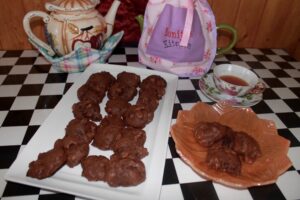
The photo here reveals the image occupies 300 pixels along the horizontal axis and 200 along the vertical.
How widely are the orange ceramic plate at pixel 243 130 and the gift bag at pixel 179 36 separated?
0.26m

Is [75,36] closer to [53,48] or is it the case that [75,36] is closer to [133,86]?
[53,48]

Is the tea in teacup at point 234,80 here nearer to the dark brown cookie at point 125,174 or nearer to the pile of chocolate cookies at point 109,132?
the pile of chocolate cookies at point 109,132

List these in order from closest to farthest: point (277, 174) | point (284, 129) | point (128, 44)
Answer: point (277, 174)
point (284, 129)
point (128, 44)

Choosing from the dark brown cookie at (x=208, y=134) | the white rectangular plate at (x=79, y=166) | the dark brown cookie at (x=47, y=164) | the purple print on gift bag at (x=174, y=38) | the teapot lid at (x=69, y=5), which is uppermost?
the teapot lid at (x=69, y=5)

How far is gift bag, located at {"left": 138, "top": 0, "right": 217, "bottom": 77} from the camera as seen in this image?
3.10ft

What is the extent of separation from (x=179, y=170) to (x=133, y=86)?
35 centimetres

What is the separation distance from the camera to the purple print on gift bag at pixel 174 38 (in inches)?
37.4

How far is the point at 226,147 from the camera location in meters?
0.71

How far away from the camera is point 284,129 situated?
87cm

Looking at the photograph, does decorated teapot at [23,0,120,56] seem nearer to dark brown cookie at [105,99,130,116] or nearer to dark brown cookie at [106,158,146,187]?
dark brown cookie at [105,99,130,116]

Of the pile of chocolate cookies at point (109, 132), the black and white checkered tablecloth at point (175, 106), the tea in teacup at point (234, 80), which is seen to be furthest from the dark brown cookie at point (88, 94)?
the tea in teacup at point (234, 80)

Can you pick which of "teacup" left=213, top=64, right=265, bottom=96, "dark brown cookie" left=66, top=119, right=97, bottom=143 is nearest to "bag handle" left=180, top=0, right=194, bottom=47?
"teacup" left=213, top=64, right=265, bottom=96

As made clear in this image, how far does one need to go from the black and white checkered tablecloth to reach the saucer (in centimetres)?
4

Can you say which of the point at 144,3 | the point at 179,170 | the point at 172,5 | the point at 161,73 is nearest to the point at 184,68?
the point at 161,73
